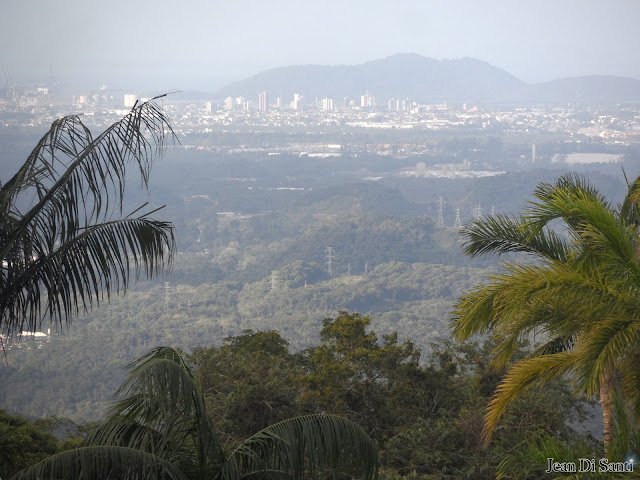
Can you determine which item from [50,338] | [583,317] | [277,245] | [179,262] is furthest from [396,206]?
[583,317]

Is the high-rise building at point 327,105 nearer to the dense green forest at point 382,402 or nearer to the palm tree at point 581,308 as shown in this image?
the dense green forest at point 382,402

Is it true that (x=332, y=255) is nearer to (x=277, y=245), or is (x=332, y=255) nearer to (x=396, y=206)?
(x=277, y=245)

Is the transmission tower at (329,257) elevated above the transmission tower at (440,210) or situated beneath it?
situated beneath

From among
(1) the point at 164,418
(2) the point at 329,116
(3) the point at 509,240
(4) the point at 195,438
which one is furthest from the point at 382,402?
(2) the point at 329,116

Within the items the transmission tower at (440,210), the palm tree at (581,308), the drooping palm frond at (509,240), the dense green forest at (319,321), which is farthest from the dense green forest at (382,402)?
the transmission tower at (440,210)

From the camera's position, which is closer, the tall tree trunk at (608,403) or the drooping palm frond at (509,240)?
the tall tree trunk at (608,403)

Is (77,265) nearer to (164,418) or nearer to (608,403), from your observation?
(164,418)

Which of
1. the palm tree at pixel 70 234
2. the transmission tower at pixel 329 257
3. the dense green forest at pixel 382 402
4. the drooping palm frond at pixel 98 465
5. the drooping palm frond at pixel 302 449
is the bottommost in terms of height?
the transmission tower at pixel 329 257
